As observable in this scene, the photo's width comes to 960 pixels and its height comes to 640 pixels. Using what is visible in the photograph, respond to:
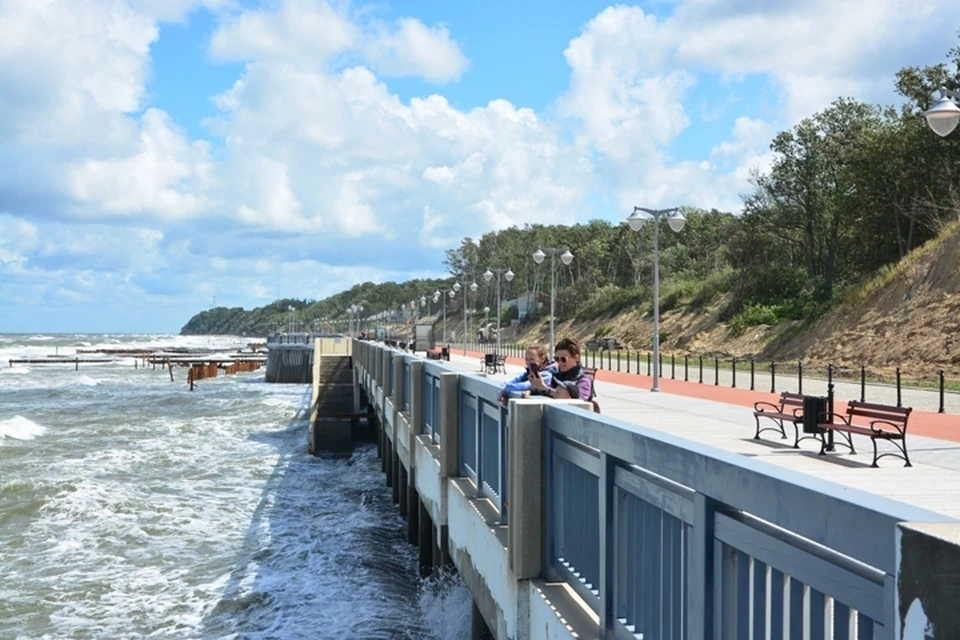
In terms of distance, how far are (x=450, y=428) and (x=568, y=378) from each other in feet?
7.27

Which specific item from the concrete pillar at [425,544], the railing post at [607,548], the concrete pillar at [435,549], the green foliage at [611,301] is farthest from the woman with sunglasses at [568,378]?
the green foliage at [611,301]

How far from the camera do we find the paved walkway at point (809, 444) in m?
9.34

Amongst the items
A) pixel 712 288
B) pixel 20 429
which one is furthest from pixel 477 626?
pixel 712 288

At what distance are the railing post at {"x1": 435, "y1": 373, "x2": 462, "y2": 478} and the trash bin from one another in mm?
4711

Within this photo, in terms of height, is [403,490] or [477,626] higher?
[477,626]

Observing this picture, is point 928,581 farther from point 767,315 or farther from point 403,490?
point 767,315

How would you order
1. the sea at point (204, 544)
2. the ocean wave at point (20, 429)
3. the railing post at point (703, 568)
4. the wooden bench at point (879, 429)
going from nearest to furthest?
the railing post at point (703, 568) → the wooden bench at point (879, 429) → the sea at point (204, 544) → the ocean wave at point (20, 429)

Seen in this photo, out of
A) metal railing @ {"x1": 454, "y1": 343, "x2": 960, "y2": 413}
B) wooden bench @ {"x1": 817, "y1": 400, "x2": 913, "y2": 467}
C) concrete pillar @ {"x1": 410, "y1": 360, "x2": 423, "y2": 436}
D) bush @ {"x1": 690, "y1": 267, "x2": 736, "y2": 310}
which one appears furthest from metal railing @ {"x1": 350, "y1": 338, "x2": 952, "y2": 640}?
bush @ {"x1": 690, "y1": 267, "x2": 736, "y2": 310}

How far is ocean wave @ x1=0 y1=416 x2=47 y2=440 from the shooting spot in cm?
3478

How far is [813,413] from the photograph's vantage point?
40.0ft

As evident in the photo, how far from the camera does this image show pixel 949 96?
12.6 metres

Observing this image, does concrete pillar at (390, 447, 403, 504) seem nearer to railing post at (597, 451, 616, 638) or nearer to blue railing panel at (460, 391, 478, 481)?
blue railing panel at (460, 391, 478, 481)

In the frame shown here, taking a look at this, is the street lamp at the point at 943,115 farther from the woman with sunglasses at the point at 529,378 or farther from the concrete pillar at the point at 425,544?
the concrete pillar at the point at 425,544

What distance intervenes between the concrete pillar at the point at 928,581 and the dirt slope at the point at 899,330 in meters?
26.6
